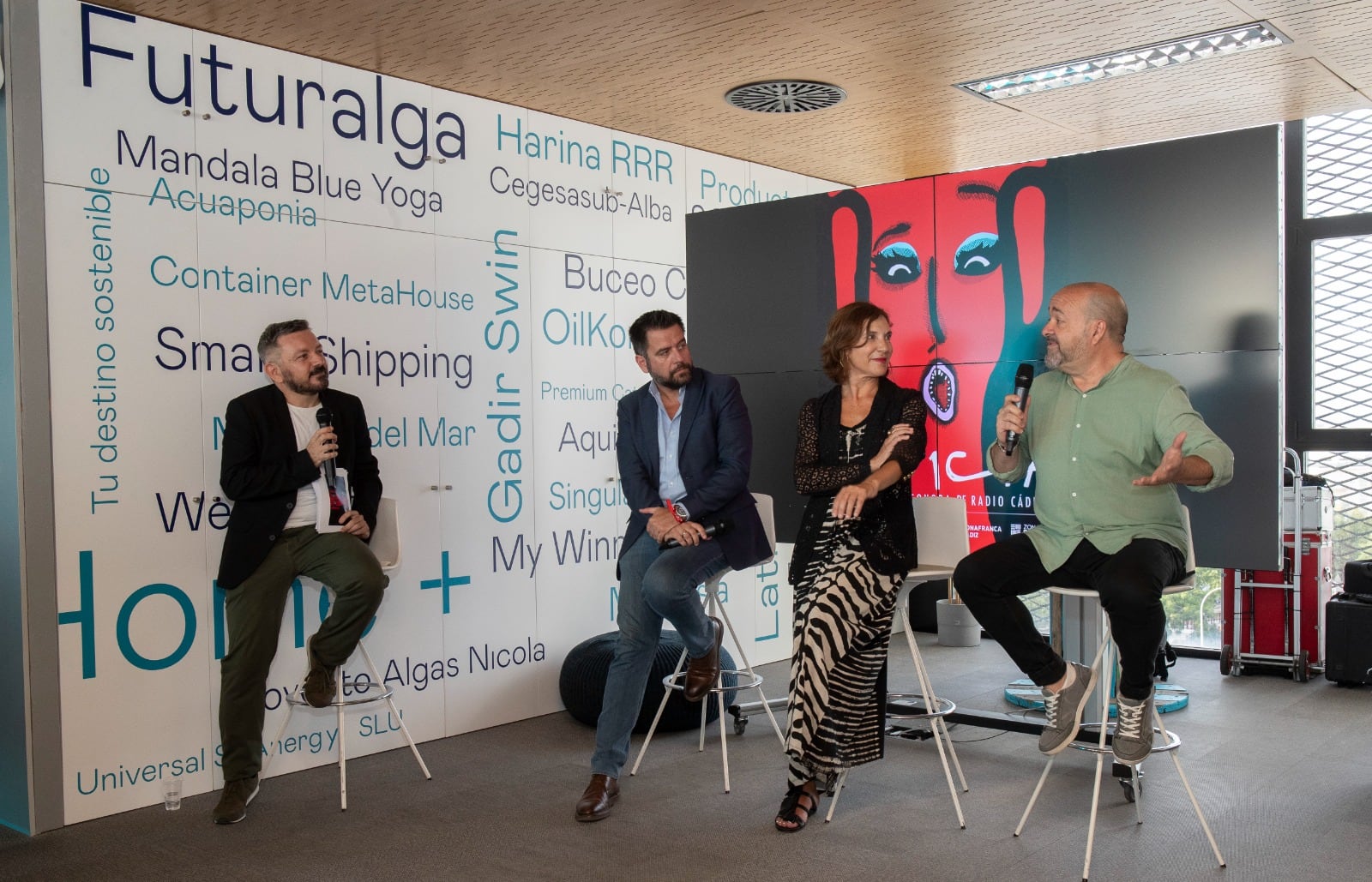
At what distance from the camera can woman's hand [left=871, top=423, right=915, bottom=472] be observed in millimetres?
Result: 3770

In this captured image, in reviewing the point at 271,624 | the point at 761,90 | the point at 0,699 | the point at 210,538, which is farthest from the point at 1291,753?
the point at 0,699

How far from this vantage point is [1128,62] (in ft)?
15.9

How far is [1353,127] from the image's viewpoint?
20.6 feet

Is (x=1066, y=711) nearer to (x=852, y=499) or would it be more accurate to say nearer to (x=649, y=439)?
(x=852, y=499)

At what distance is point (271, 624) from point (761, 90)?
9.82 ft

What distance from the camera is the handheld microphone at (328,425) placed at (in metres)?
4.14

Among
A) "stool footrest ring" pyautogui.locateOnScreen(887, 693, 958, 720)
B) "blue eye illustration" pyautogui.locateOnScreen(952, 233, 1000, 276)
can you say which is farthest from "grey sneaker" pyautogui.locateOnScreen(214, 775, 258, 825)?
"blue eye illustration" pyautogui.locateOnScreen(952, 233, 1000, 276)

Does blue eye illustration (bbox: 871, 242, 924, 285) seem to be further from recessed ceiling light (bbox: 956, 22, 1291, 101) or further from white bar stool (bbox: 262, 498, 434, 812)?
white bar stool (bbox: 262, 498, 434, 812)

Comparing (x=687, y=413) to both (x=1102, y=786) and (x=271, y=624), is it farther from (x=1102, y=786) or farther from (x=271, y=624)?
(x=1102, y=786)

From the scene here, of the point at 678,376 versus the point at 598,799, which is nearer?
the point at 598,799

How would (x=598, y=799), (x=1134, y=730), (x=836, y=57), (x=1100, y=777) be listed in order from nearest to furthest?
(x=1134, y=730)
(x=1100, y=777)
(x=598, y=799)
(x=836, y=57)

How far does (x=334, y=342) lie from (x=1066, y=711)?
3.04 meters

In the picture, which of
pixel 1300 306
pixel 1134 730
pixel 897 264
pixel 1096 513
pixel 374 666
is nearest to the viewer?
pixel 1134 730

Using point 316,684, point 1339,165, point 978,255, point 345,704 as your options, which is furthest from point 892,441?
point 1339,165
